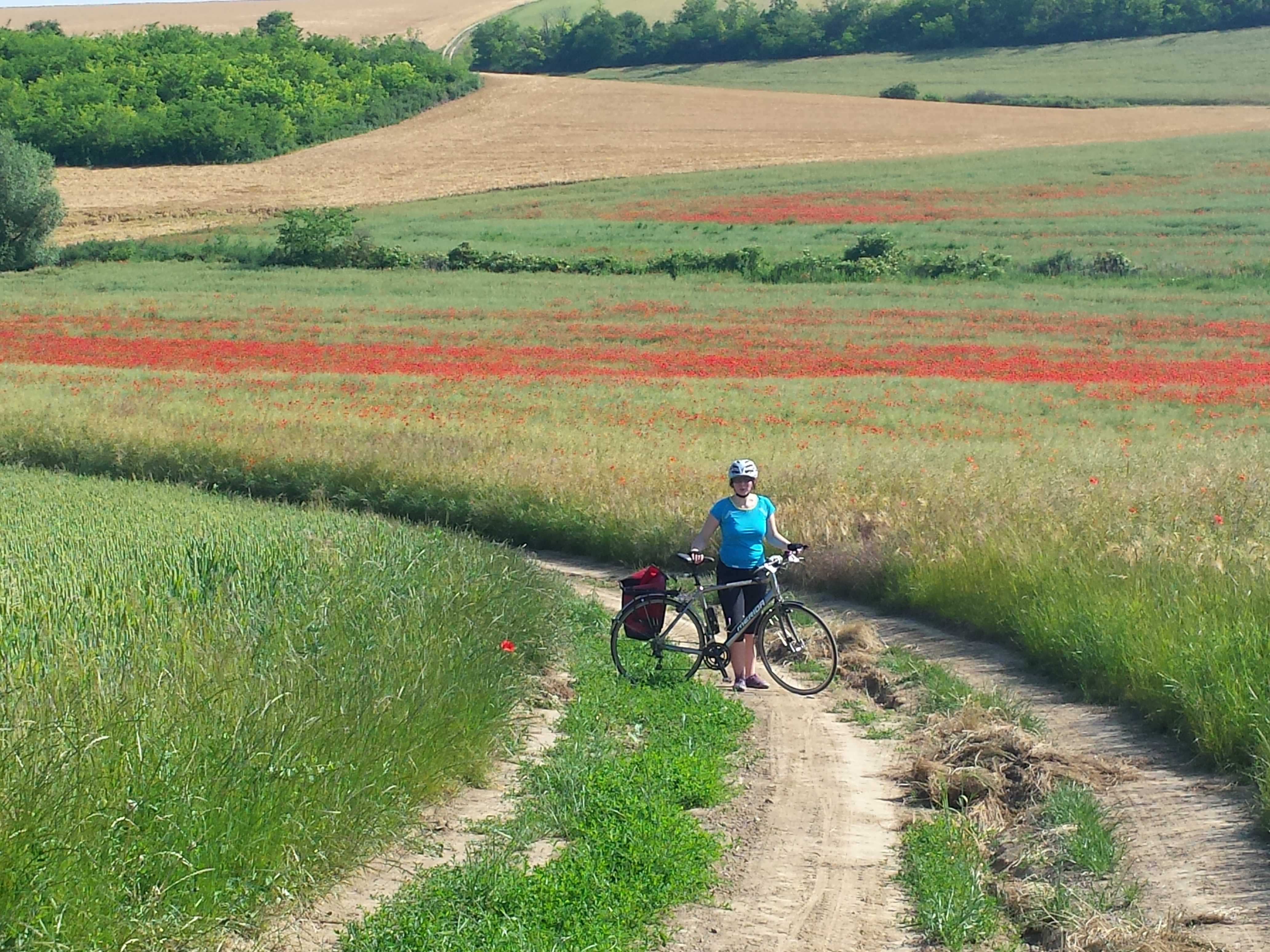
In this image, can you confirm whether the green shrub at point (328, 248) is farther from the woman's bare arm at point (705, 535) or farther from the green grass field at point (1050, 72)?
the green grass field at point (1050, 72)

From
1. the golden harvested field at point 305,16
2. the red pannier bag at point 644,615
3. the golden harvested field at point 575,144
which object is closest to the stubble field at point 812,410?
the red pannier bag at point 644,615

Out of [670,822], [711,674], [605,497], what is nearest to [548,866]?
[670,822]

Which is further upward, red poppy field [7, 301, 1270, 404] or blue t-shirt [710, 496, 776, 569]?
blue t-shirt [710, 496, 776, 569]

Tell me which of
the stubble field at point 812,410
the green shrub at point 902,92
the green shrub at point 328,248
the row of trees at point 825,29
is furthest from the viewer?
the row of trees at point 825,29

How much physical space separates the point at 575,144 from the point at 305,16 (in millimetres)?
52516

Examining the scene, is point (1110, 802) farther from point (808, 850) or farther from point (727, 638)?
point (727, 638)

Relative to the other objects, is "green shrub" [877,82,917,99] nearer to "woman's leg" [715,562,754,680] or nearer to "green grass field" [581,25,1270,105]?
"green grass field" [581,25,1270,105]

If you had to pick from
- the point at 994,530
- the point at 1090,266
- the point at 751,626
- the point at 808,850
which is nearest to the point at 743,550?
the point at 751,626

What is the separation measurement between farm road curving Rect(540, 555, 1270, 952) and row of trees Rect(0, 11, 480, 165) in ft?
265

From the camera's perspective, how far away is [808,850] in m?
6.96

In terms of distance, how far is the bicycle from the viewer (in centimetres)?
1038

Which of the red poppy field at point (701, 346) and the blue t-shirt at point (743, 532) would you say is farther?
the red poppy field at point (701, 346)

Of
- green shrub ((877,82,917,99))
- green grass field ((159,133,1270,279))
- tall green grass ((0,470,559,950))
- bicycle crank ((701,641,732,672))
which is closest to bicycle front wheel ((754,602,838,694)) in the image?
bicycle crank ((701,641,732,672))

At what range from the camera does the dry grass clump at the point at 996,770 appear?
7.44 meters
